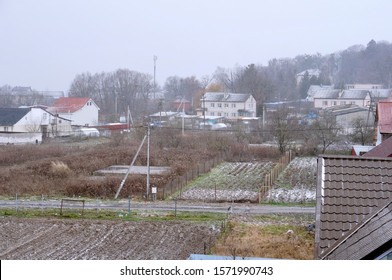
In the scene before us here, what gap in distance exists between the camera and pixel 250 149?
941 cm

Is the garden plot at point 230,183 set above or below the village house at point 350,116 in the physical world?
below

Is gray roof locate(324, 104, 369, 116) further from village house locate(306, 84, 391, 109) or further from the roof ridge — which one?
the roof ridge

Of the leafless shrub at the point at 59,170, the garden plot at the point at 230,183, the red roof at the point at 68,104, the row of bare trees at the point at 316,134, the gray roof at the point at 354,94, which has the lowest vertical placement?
the garden plot at the point at 230,183

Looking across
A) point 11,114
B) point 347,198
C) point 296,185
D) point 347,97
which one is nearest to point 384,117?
point 296,185

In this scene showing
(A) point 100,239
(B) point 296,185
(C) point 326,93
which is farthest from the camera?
(C) point 326,93

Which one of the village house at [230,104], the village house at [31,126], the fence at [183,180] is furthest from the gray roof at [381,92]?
the village house at [31,126]

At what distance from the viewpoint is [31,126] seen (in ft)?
31.3

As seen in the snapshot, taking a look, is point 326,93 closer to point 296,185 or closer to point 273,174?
point 273,174

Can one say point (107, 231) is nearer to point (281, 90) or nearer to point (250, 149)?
point (250, 149)

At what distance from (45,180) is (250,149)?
3.70 meters

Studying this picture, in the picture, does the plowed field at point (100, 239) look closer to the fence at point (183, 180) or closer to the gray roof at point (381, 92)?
the fence at point (183, 180)

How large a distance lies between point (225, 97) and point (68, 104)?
5.92m

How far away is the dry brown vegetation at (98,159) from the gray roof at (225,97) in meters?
3.33

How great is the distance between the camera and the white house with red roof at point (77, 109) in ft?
26.9
